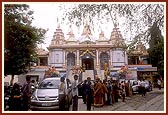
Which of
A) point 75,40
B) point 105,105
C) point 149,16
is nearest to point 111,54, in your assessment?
point 75,40

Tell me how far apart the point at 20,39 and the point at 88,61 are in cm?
1834

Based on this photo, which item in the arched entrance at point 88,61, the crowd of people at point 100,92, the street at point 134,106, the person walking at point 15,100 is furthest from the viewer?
the arched entrance at point 88,61

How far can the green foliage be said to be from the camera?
509 inches

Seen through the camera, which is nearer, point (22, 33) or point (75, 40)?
point (22, 33)

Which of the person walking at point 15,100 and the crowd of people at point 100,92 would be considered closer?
the person walking at point 15,100

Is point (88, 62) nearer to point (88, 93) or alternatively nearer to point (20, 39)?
point (20, 39)

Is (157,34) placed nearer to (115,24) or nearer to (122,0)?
(115,24)

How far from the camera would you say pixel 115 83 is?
13125mm

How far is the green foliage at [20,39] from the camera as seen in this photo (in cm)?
1294

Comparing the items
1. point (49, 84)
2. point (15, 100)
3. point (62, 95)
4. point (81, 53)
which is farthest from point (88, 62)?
point (15, 100)

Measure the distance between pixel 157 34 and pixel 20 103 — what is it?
5.01 m

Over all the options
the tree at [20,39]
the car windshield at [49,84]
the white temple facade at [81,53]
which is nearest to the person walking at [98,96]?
the car windshield at [49,84]

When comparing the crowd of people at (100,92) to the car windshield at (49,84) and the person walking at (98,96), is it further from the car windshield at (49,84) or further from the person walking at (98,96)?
the car windshield at (49,84)

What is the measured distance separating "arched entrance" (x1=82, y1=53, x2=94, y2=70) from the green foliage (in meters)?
14.3
